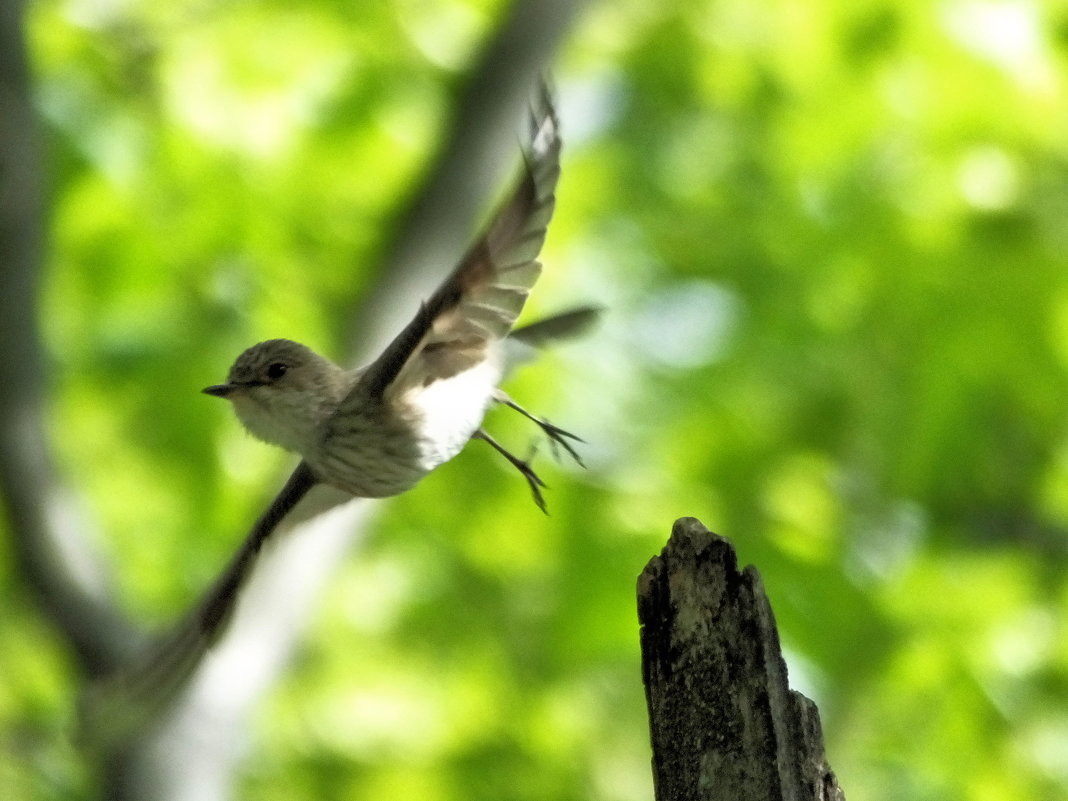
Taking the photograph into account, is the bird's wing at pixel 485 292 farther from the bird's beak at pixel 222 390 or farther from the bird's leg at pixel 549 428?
the bird's beak at pixel 222 390

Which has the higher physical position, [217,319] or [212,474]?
[217,319]

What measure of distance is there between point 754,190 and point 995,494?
2.19 metres

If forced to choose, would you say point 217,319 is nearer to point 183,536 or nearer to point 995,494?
point 183,536

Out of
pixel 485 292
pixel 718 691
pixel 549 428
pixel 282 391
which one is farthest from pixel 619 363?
pixel 718 691

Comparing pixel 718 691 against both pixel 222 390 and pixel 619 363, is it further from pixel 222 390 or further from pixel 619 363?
pixel 619 363

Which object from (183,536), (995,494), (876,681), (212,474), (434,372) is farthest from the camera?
(183,536)

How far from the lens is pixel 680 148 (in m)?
7.04

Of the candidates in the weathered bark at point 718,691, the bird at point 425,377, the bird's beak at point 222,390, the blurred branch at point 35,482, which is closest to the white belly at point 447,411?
the bird at point 425,377

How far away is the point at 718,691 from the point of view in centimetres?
181

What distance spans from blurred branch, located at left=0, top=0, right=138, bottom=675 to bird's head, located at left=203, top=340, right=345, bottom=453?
1.84 m

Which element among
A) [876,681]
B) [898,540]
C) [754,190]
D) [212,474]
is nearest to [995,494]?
[898,540]

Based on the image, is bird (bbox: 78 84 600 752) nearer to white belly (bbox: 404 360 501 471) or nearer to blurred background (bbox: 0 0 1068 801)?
white belly (bbox: 404 360 501 471)

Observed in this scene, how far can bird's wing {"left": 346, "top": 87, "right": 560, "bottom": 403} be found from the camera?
82.2 inches

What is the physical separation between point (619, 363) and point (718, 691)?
4698 mm
